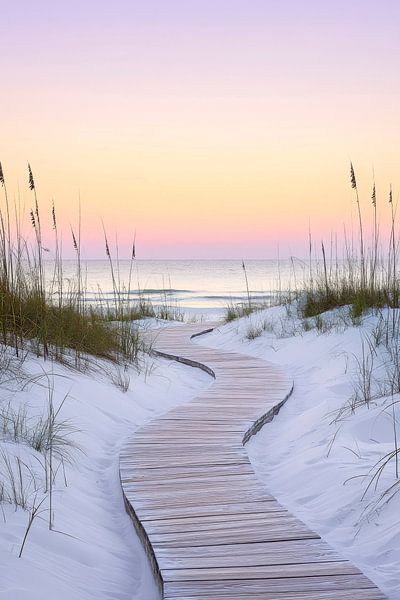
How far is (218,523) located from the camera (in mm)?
2600

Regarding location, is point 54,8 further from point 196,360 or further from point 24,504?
point 24,504

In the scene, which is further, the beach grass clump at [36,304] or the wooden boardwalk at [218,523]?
the beach grass clump at [36,304]

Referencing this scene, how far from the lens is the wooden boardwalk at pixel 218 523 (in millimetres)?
2059

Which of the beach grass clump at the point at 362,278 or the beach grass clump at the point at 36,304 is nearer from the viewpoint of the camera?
the beach grass clump at the point at 36,304

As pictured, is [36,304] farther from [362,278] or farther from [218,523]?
[362,278]

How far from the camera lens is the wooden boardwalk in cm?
206

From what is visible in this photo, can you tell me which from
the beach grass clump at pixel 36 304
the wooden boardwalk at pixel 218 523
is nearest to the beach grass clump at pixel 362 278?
the wooden boardwalk at pixel 218 523

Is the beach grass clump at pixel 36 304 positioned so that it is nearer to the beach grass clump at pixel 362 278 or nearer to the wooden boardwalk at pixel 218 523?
the wooden boardwalk at pixel 218 523

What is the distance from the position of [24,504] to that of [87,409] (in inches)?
72.5

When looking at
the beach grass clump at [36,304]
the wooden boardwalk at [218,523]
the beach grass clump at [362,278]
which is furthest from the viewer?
the beach grass clump at [362,278]

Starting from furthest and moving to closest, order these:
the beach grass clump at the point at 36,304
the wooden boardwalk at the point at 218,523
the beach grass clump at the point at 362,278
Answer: the beach grass clump at the point at 362,278
the beach grass clump at the point at 36,304
the wooden boardwalk at the point at 218,523

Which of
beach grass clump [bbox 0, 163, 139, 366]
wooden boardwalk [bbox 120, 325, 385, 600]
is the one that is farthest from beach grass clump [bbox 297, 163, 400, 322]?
beach grass clump [bbox 0, 163, 139, 366]

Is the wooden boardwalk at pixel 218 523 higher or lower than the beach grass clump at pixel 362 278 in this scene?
lower

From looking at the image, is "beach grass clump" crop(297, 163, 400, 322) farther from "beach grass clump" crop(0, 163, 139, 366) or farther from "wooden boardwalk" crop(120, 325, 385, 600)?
"beach grass clump" crop(0, 163, 139, 366)
